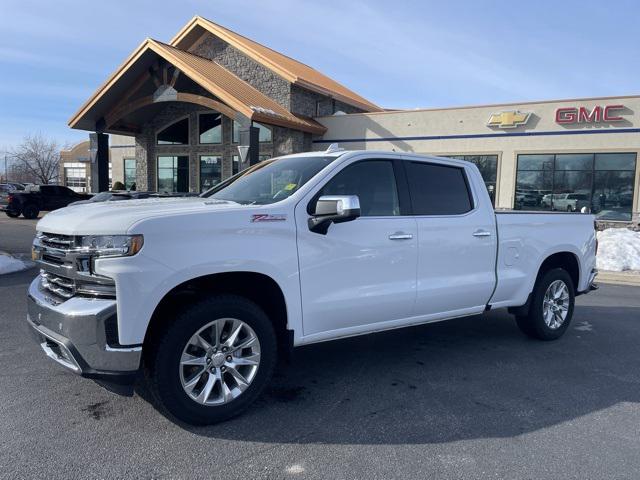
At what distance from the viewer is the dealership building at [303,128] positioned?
65.0 feet

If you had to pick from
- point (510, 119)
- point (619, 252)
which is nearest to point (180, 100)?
point (510, 119)

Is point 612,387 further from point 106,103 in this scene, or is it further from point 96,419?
point 106,103

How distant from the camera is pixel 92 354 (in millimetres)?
3271

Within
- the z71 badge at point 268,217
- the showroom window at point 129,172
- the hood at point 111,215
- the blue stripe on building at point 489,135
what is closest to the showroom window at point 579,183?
the blue stripe on building at point 489,135

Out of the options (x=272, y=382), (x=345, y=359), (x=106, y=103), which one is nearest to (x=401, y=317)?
(x=345, y=359)

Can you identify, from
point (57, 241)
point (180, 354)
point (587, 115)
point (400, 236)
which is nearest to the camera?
point (180, 354)

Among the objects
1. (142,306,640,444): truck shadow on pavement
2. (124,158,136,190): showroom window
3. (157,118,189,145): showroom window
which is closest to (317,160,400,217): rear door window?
(142,306,640,444): truck shadow on pavement

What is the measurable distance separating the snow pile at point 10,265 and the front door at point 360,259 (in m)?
7.53

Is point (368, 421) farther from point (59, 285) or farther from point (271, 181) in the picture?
point (59, 285)

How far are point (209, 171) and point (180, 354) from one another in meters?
24.1

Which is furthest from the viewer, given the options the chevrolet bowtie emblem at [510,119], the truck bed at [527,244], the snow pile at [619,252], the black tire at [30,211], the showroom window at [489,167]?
the black tire at [30,211]

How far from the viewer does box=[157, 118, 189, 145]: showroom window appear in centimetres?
2745

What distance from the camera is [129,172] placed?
3150 cm

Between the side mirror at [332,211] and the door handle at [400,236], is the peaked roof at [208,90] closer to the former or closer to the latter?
the door handle at [400,236]
